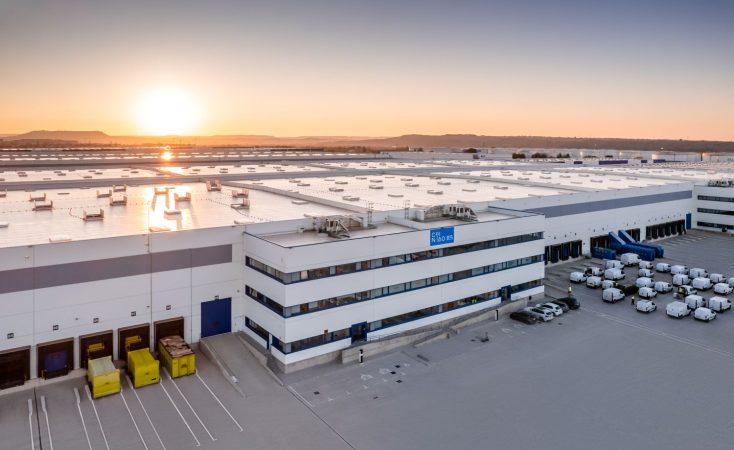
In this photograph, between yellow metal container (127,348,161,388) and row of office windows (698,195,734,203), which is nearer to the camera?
yellow metal container (127,348,161,388)

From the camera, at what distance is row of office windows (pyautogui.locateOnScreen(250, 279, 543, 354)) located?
1174 inches

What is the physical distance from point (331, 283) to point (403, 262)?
205 inches

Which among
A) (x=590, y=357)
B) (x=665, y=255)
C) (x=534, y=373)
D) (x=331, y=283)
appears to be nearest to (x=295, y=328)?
(x=331, y=283)

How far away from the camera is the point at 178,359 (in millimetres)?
28141

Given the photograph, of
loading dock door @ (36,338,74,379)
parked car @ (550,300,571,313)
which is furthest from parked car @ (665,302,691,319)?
loading dock door @ (36,338,74,379)

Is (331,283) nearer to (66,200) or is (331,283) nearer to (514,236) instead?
(514,236)

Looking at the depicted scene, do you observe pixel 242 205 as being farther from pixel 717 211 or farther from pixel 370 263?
pixel 717 211

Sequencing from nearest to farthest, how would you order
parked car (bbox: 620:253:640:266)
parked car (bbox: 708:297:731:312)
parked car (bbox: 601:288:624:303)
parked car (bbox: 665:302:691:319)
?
parked car (bbox: 665:302:691:319)
parked car (bbox: 708:297:731:312)
parked car (bbox: 601:288:624:303)
parked car (bbox: 620:253:640:266)

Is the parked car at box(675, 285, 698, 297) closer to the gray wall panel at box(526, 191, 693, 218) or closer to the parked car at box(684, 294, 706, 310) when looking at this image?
the parked car at box(684, 294, 706, 310)

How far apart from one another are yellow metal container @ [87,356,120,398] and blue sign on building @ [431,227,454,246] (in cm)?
1918

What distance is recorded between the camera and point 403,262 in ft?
110

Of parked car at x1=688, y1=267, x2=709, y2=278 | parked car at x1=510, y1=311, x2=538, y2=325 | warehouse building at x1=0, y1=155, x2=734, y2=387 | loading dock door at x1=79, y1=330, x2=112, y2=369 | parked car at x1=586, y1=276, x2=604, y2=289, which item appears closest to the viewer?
warehouse building at x1=0, y1=155, x2=734, y2=387

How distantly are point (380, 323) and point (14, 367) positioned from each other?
1899 centimetres

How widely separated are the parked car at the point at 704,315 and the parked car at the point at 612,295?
5233 mm
